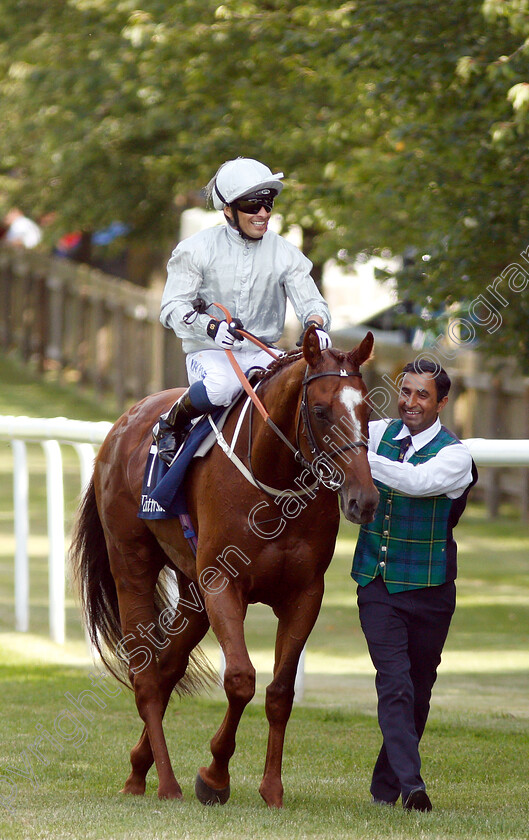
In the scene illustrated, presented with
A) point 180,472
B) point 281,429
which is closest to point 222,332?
point 281,429

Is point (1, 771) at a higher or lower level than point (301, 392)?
lower

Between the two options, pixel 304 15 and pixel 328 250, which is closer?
pixel 304 15

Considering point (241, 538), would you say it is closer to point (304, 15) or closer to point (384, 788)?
point (384, 788)

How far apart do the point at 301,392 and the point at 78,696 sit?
271cm

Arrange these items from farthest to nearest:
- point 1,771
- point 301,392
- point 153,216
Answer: point 153,216 → point 1,771 → point 301,392

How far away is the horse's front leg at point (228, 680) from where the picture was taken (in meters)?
4.39

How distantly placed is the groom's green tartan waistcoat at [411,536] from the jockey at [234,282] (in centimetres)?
66

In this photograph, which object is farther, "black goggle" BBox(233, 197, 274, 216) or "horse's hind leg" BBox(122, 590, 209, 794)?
"horse's hind leg" BBox(122, 590, 209, 794)

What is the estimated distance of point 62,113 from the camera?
15031mm

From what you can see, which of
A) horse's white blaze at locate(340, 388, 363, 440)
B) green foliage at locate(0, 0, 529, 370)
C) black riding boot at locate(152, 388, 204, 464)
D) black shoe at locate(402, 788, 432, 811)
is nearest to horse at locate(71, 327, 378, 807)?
horse's white blaze at locate(340, 388, 363, 440)

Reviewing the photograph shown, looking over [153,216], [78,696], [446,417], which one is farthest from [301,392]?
[153,216]

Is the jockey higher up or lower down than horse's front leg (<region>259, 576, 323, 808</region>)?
higher up

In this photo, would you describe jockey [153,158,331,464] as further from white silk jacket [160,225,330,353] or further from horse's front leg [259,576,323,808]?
horse's front leg [259,576,323,808]

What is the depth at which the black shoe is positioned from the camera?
169 inches
